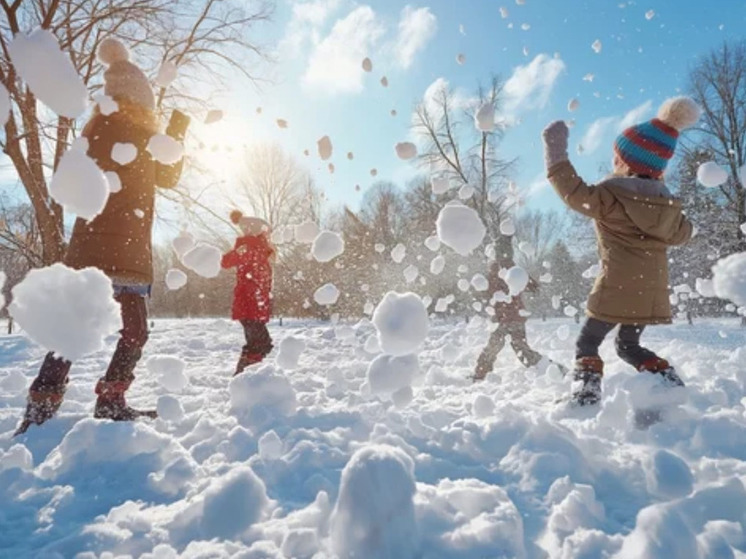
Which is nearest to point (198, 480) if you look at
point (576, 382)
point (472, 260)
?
point (576, 382)

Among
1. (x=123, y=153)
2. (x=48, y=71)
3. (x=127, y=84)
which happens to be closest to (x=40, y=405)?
(x=123, y=153)

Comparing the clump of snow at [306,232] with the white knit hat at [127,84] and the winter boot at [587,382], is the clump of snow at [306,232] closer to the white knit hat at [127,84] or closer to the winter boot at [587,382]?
the white knit hat at [127,84]

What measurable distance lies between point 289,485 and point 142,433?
69 centimetres

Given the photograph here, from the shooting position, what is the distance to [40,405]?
2182 millimetres

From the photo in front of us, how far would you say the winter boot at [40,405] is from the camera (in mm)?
2169

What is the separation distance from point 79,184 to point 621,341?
8.48ft

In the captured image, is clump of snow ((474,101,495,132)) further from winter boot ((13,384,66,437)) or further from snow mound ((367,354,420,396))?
winter boot ((13,384,66,437))

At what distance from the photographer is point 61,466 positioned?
1678 millimetres

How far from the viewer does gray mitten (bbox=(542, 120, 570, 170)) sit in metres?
2.45

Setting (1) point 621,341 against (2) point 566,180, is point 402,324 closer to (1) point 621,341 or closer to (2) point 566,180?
(2) point 566,180

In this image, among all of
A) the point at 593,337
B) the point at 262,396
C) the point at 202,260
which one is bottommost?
the point at 262,396

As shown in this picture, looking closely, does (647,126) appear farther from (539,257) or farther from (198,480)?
(539,257)

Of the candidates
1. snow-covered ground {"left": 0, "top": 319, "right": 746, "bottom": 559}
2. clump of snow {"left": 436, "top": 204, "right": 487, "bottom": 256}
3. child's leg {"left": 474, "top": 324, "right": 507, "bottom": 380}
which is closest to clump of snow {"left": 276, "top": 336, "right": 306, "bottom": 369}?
snow-covered ground {"left": 0, "top": 319, "right": 746, "bottom": 559}

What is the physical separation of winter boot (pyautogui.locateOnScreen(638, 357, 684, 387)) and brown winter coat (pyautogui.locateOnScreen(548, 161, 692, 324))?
0.68ft
